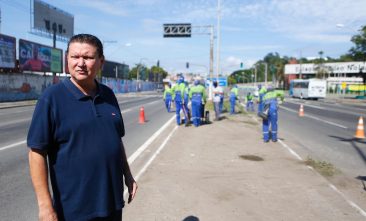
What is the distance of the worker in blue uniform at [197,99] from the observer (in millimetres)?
14281

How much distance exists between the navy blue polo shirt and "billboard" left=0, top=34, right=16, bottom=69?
35243 mm

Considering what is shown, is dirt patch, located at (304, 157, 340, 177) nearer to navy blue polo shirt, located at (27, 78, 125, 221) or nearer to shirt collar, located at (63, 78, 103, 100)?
navy blue polo shirt, located at (27, 78, 125, 221)

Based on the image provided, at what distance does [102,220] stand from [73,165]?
1.53 feet

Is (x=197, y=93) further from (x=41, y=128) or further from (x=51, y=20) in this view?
(x=51, y=20)

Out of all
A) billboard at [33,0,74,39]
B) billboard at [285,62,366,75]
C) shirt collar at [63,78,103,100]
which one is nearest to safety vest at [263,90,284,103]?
shirt collar at [63,78,103,100]

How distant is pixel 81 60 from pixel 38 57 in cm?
4174

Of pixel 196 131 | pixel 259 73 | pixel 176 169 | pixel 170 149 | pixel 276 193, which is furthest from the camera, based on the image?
pixel 259 73

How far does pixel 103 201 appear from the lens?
2.47 metres

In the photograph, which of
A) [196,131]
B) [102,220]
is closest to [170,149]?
[196,131]

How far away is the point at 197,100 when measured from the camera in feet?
46.8

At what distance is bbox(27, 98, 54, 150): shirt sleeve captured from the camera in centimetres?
226

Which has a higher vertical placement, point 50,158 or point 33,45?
point 33,45

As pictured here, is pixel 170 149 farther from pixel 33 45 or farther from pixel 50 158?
pixel 33 45

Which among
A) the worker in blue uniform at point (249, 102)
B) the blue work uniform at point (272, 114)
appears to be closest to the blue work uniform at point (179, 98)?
the blue work uniform at point (272, 114)
